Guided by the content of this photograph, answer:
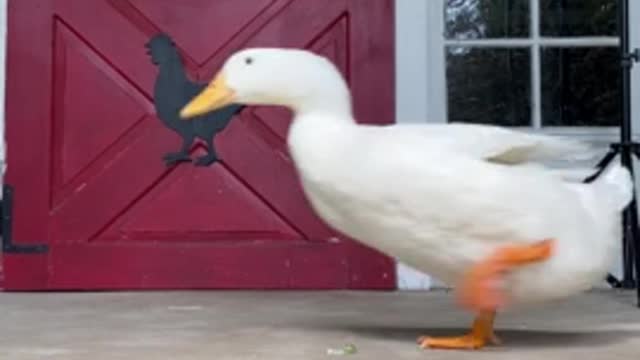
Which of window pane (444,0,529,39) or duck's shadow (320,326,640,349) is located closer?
duck's shadow (320,326,640,349)

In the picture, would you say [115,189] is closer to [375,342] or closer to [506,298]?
[375,342]

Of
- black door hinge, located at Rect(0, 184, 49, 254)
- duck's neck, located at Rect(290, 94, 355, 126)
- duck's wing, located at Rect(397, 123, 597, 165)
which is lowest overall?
black door hinge, located at Rect(0, 184, 49, 254)

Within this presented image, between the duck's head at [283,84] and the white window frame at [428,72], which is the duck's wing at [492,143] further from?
the white window frame at [428,72]

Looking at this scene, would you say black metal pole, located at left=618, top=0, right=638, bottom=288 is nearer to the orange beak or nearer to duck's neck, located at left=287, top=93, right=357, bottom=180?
duck's neck, located at left=287, top=93, right=357, bottom=180

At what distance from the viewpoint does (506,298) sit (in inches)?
99.0

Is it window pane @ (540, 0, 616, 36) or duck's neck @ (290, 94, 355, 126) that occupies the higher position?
window pane @ (540, 0, 616, 36)

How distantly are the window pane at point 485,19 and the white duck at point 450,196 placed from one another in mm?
1792

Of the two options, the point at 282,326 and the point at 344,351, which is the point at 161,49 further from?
the point at 344,351

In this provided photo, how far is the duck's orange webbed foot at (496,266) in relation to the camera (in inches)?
97.0

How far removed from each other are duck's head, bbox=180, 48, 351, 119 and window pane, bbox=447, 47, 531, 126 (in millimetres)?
1733

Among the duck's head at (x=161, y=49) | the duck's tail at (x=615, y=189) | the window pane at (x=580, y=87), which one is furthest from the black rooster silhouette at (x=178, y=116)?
the duck's tail at (x=615, y=189)

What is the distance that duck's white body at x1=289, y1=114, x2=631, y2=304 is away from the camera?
247cm

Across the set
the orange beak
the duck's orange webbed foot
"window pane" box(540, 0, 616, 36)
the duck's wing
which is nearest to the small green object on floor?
the duck's orange webbed foot

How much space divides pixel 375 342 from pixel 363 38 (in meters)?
1.72
